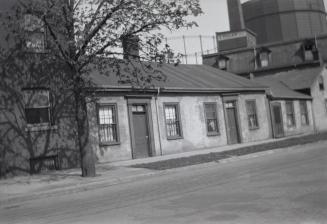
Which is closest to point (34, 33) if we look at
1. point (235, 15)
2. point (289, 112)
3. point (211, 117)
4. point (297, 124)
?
point (211, 117)

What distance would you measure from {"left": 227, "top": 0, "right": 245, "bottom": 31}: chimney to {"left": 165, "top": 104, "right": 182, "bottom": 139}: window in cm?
3734

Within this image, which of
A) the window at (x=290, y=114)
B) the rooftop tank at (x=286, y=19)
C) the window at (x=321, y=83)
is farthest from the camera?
the rooftop tank at (x=286, y=19)

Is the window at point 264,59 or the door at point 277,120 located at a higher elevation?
the window at point 264,59

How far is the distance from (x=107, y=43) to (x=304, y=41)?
43.4 m

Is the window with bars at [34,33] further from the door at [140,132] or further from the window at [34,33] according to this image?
the door at [140,132]

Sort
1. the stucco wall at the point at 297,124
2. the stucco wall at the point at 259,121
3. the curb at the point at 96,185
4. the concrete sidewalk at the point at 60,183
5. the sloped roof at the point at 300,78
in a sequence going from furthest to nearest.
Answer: the sloped roof at the point at 300,78 < the stucco wall at the point at 297,124 < the stucco wall at the point at 259,121 < the concrete sidewalk at the point at 60,183 < the curb at the point at 96,185

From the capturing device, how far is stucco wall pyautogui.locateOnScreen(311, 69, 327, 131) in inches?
1518

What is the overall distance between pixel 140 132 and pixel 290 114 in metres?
16.1

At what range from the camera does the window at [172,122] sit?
24.1m

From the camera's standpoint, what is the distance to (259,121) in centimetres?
3033

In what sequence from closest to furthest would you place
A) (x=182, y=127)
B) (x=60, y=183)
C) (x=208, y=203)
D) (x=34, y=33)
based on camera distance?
(x=208, y=203)
(x=60, y=183)
(x=34, y=33)
(x=182, y=127)

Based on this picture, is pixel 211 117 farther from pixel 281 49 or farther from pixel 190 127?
pixel 281 49

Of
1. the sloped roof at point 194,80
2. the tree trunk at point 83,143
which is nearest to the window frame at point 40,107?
the sloped roof at point 194,80

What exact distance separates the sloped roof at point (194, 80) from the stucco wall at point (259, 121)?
0.72 metres
